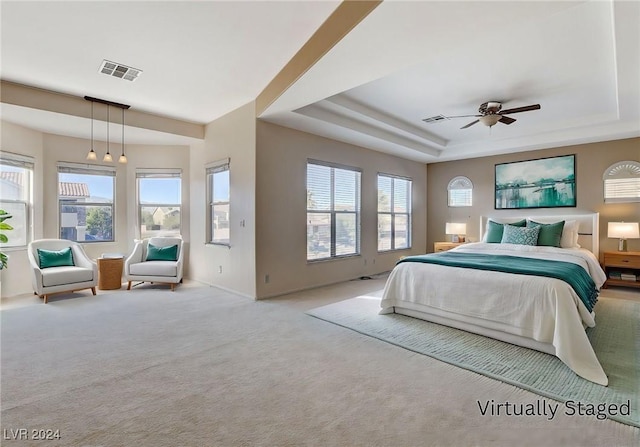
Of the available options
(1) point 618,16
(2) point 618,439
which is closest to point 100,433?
(2) point 618,439

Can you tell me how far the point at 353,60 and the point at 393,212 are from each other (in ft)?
15.7

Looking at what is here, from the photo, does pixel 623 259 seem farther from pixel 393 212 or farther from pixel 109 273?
pixel 109 273

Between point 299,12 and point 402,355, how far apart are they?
10.1ft

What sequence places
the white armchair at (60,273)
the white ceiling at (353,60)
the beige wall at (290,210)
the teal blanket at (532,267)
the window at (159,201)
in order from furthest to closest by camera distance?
1. the window at (159,201)
2. the beige wall at (290,210)
3. the white armchair at (60,273)
4. the teal blanket at (532,267)
5. the white ceiling at (353,60)

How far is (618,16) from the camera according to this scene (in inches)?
90.9

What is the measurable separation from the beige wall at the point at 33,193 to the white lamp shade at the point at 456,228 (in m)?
7.81

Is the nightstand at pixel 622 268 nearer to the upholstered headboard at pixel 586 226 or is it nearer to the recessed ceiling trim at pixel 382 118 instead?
the upholstered headboard at pixel 586 226

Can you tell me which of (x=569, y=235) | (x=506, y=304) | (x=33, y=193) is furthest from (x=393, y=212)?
(x=33, y=193)

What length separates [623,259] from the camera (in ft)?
17.3

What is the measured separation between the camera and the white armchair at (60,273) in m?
4.60

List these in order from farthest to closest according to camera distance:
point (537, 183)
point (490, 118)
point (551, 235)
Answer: point (537, 183), point (551, 235), point (490, 118)

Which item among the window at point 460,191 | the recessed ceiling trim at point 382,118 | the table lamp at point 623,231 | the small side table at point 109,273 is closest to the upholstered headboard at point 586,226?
the table lamp at point 623,231

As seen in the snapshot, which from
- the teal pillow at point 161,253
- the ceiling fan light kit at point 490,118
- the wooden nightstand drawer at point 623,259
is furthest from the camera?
the teal pillow at point 161,253

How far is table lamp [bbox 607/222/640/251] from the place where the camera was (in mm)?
5203
